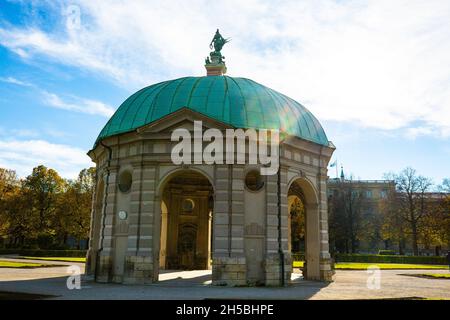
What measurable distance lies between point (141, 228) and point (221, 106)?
8.80 meters

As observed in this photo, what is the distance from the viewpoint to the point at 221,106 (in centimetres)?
2597

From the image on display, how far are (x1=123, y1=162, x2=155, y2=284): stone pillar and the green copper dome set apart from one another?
3.42 metres

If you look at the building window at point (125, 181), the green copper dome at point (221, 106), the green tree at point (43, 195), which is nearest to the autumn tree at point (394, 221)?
the green copper dome at point (221, 106)

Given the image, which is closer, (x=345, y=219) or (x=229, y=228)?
(x=229, y=228)

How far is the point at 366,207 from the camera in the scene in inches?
3548

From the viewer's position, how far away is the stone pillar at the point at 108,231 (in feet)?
83.8

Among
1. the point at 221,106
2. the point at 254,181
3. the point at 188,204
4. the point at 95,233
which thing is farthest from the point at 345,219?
the point at 221,106

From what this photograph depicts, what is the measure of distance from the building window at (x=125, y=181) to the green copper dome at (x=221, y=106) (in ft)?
9.07

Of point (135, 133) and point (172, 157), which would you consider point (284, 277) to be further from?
point (135, 133)

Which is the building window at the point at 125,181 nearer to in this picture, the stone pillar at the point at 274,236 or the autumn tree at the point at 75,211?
the stone pillar at the point at 274,236

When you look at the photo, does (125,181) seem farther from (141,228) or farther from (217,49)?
(217,49)

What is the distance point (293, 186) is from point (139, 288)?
14.2 meters

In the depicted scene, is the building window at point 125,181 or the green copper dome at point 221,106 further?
the building window at point 125,181

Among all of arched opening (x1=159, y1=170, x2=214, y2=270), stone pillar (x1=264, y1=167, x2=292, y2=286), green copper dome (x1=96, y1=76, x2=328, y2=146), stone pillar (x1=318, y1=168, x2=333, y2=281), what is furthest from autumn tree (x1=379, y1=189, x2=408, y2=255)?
stone pillar (x1=264, y1=167, x2=292, y2=286)
